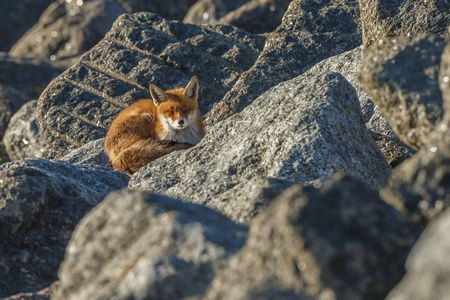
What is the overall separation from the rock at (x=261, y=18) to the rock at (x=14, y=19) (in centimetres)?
1137

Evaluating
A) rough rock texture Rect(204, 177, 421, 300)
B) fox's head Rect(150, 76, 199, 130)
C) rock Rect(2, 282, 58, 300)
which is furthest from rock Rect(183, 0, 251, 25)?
rough rock texture Rect(204, 177, 421, 300)

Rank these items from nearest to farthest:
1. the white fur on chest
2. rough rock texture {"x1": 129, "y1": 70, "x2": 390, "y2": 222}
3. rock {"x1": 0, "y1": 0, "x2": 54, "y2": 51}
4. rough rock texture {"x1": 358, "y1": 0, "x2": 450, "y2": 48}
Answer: rough rock texture {"x1": 129, "y1": 70, "x2": 390, "y2": 222}
rough rock texture {"x1": 358, "y1": 0, "x2": 450, "y2": 48}
the white fur on chest
rock {"x1": 0, "y1": 0, "x2": 54, "y2": 51}

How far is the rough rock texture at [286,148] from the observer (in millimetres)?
4371

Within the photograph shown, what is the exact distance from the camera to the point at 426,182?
280 cm

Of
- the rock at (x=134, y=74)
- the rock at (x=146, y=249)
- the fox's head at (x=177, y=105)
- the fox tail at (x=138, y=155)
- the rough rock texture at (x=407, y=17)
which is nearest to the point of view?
the rock at (x=146, y=249)

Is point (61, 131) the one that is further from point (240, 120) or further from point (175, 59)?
point (240, 120)

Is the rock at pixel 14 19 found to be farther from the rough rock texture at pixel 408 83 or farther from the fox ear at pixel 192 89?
the rough rock texture at pixel 408 83

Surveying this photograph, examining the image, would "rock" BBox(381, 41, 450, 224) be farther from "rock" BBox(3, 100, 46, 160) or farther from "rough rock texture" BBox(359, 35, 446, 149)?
"rock" BBox(3, 100, 46, 160)

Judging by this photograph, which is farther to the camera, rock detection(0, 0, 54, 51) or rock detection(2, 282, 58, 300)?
rock detection(0, 0, 54, 51)

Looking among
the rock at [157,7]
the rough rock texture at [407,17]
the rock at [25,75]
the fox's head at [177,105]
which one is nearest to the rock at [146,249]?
the rough rock texture at [407,17]

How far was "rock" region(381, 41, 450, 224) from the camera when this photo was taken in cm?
273

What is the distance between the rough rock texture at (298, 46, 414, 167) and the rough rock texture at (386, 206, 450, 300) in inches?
80.5

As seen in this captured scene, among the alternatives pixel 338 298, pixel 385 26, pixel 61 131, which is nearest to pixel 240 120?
pixel 385 26

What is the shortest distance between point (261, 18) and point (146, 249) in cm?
1176
